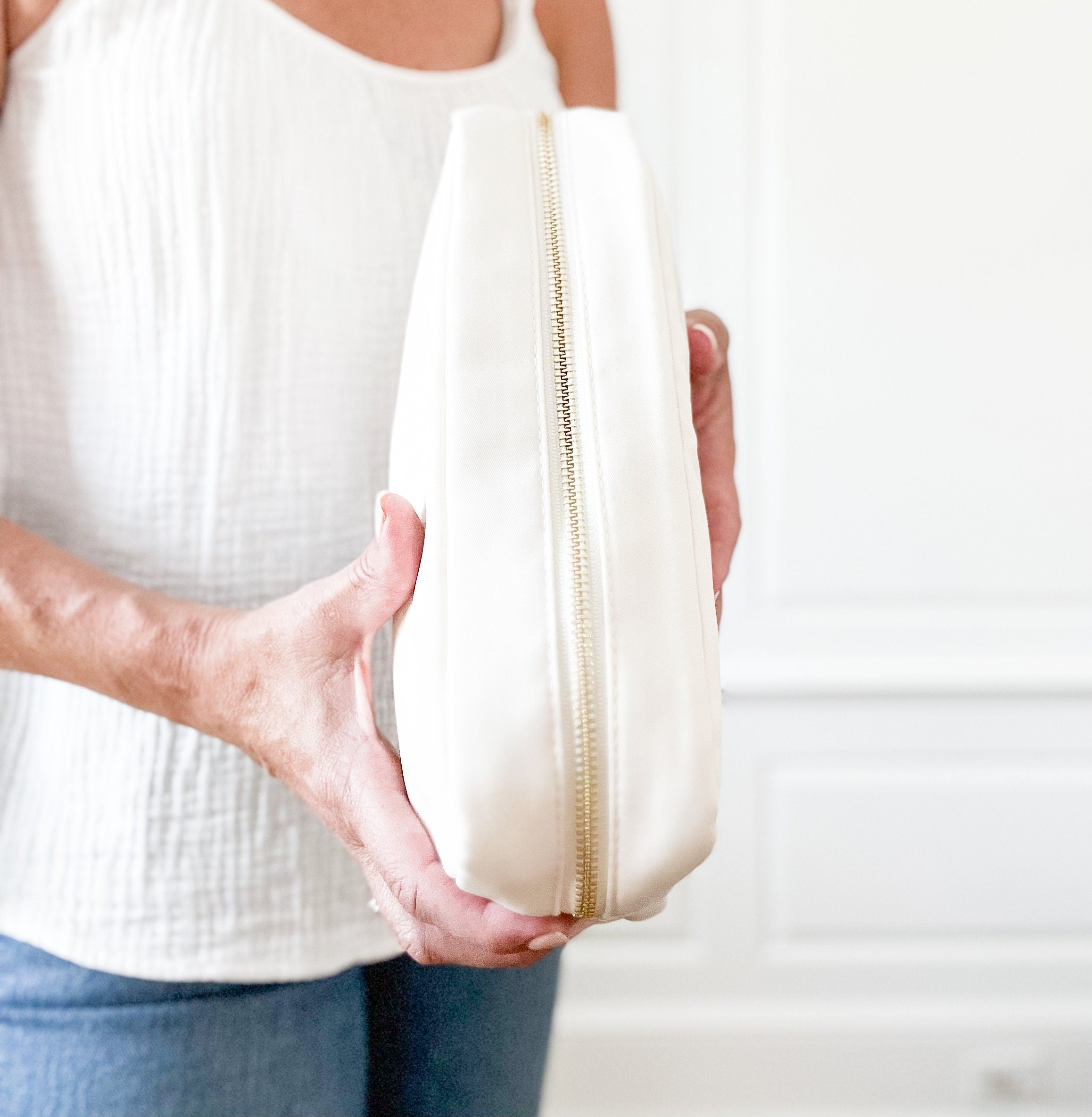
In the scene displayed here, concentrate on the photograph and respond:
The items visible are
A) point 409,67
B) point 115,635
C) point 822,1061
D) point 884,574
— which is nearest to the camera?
point 115,635

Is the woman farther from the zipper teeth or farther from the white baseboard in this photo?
the white baseboard

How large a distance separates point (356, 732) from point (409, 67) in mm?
342

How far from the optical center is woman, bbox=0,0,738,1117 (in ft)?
1.29

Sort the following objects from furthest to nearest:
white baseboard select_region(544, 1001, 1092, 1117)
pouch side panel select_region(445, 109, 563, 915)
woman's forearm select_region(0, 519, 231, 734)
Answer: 1. white baseboard select_region(544, 1001, 1092, 1117)
2. woman's forearm select_region(0, 519, 231, 734)
3. pouch side panel select_region(445, 109, 563, 915)

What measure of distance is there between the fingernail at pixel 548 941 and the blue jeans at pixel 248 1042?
0.58 feet

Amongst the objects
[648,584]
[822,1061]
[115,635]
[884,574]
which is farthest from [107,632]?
[822,1061]

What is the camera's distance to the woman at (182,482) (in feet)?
1.29

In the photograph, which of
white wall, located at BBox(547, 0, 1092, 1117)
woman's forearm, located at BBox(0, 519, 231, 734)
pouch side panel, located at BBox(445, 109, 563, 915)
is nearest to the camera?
pouch side panel, located at BBox(445, 109, 563, 915)

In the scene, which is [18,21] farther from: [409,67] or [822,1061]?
[822,1061]

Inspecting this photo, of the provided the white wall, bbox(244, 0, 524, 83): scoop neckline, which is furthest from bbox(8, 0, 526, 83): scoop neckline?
the white wall

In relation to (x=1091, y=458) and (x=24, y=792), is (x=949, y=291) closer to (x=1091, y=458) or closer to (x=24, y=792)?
(x=1091, y=458)

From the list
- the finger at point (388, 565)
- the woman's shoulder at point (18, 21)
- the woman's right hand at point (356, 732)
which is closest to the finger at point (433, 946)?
the woman's right hand at point (356, 732)

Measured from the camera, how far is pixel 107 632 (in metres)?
0.36

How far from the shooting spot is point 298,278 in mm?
425
